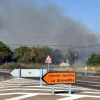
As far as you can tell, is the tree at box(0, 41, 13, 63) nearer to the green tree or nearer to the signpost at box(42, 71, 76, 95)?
the green tree

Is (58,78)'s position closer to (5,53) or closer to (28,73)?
(28,73)

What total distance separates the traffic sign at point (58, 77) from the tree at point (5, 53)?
84.3 m

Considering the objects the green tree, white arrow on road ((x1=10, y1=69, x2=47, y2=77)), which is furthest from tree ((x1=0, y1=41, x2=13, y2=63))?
white arrow on road ((x1=10, y1=69, x2=47, y2=77))

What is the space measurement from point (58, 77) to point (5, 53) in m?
86.5

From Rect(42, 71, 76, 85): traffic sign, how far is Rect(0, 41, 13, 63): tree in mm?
84316

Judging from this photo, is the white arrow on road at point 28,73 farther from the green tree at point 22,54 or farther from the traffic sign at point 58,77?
the green tree at point 22,54

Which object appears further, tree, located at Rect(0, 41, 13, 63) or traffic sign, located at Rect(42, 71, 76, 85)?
tree, located at Rect(0, 41, 13, 63)

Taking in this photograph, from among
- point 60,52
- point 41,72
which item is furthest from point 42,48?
point 41,72

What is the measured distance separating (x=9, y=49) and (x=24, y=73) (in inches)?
3321

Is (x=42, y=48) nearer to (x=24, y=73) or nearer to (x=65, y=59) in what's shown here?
(x=65, y=59)

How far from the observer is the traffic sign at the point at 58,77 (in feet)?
47.9

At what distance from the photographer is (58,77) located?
48.6 feet

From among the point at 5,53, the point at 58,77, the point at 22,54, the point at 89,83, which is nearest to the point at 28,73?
the point at 58,77

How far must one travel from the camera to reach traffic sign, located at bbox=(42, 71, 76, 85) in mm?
14586
